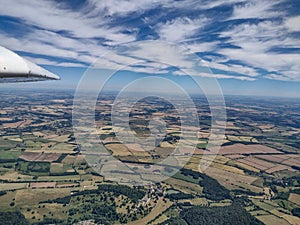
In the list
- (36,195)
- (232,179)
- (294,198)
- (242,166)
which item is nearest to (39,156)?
(36,195)

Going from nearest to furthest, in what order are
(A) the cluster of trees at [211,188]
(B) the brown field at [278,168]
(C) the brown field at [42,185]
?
(A) the cluster of trees at [211,188] < (C) the brown field at [42,185] < (B) the brown field at [278,168]

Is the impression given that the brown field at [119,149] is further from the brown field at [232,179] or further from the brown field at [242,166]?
the brown field at [242,166]

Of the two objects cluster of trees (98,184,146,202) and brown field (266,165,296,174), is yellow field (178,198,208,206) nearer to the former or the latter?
cluster of trees (98,184,146,202)

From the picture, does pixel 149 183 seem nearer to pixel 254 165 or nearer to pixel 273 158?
pixel 254 165

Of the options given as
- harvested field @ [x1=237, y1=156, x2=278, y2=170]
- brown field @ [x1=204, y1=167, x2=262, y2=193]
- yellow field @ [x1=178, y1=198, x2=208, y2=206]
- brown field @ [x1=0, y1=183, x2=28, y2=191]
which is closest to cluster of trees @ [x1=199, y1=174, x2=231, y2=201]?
brown field @ [x1=204, y1=167, x2=262, y2=193]

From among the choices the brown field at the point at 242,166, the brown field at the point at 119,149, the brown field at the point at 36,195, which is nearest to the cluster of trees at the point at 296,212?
the brown field at the point at 242,166

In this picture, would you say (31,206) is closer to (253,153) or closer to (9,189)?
(9,189)
